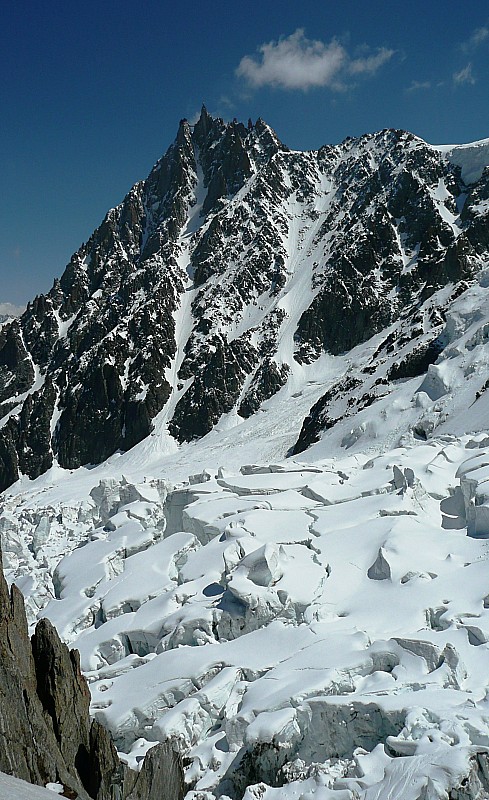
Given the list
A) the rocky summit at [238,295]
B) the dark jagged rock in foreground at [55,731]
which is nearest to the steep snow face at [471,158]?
the rocky summit at [238,295]

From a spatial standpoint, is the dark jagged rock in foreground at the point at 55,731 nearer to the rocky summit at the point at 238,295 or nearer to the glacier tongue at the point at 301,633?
the glacier tongue at the point at 301,633

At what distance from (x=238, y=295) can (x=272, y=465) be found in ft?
300

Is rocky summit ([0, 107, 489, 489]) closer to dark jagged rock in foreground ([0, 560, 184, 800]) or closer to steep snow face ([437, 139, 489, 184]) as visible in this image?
steep snow face ([437, 139, 489, 184])

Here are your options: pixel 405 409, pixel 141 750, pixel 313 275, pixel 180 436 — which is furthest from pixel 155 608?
pixel 313 275

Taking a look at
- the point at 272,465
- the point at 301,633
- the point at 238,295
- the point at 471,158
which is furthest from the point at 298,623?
the point at 471,158

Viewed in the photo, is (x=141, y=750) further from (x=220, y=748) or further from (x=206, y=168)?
(x=206, y=168)

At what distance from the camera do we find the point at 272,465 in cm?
4600

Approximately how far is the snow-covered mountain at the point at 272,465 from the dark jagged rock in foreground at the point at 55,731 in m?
1.49

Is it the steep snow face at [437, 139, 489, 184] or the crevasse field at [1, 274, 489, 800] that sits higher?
the steep snow face at [437, 139, 489, 184]

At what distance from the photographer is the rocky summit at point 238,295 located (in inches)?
4621

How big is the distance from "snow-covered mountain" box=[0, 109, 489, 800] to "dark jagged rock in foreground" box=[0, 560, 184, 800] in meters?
1.49

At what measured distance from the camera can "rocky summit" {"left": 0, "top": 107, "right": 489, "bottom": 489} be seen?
117 metres

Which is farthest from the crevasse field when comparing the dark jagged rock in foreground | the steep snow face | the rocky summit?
the steep snow face

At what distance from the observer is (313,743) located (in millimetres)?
14523
